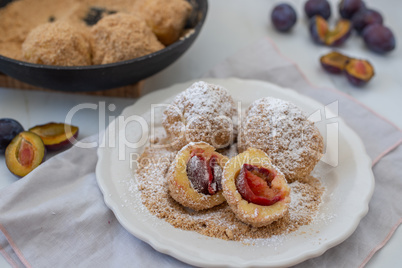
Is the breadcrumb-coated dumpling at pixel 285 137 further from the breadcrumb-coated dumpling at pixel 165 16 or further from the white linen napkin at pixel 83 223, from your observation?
the breadcrumb-coated dumpling at pixel 165 16

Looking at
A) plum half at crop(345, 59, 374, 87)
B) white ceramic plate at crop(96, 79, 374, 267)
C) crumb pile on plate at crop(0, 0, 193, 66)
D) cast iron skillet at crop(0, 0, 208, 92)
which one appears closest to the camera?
white ceramic plate at crop(96, 79, 374, 267)

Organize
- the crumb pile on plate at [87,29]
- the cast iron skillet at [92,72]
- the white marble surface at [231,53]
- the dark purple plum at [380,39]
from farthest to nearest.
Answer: the dark purple plum at [380,39]
the white marble surface at [231,53]
the crumb pile on plate at [87,29]
the cast iron skillet at [92,72]

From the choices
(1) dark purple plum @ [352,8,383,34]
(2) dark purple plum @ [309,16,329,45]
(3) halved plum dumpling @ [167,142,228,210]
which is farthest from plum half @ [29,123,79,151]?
(1) dark purple plum @ [352,8,383,34]

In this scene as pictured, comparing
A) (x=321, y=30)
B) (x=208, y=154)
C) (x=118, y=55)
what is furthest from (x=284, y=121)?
(x=321, y=30)

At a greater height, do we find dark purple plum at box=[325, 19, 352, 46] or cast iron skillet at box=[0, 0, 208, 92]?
cast iron skillet at box=[0, 0, 208, 92]

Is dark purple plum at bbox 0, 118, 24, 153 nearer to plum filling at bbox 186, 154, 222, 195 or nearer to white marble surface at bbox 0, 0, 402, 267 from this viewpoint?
white marble surface at bbox 0, 0, 402, 267

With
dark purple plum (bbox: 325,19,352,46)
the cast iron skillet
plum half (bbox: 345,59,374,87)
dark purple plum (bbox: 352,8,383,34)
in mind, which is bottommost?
plum half (bbox: 345,59,374,87)

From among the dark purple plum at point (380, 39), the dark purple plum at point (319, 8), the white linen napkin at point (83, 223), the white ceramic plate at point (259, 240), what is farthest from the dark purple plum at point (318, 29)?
the white linen napkin at point (83, 223)
